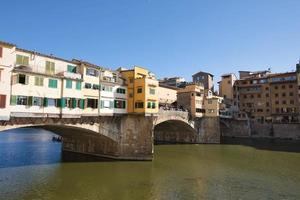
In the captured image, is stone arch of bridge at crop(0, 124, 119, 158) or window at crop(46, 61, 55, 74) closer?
window at crop(46, 61, 55, 74)

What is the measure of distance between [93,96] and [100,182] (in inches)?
543

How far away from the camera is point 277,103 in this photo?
87.6 meters

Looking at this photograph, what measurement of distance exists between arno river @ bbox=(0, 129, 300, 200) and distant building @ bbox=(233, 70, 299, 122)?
45.1m

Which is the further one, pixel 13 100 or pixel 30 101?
pixel 30 101

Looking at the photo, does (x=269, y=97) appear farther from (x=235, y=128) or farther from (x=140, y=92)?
(x=140, y=92)

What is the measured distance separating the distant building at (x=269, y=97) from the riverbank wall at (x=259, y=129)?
632cm

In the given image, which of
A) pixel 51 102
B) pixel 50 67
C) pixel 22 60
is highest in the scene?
pixel 22 60

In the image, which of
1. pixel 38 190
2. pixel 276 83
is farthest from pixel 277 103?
pixel 38 190

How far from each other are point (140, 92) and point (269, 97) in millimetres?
63857

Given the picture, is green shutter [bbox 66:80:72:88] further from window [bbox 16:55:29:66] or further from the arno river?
the arno river

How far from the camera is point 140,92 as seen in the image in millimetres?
Result: 43375

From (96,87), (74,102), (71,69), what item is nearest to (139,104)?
(96,87)

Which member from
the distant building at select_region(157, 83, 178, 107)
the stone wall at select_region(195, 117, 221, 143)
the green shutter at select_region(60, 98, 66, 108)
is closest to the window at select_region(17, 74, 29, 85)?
the green shutter at select_region(60, 98, 66, 108)

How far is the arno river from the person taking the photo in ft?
83.1
